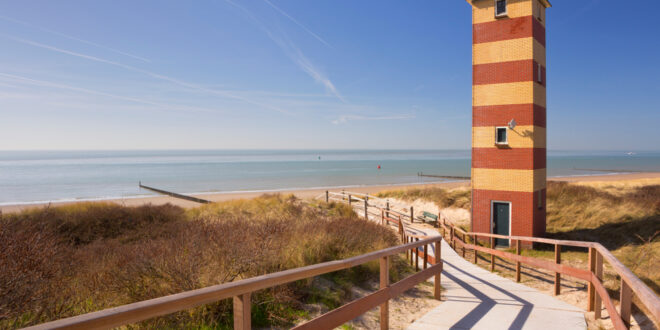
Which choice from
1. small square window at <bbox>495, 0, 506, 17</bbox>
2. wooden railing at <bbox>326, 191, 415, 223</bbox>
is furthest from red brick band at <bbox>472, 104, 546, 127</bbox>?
wooden railing at <bbox>326, 191, 415, 223</bbox>

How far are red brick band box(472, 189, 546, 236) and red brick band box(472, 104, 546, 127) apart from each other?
277 centimetres

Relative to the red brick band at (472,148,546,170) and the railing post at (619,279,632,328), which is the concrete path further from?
the red brick band at (472,148,546,170)

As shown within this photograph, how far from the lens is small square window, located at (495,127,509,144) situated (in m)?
14.6

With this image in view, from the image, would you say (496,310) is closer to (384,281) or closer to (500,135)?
(384,281)

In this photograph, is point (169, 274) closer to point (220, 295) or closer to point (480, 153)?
point (220, 295)

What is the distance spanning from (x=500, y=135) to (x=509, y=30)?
416 centimetres

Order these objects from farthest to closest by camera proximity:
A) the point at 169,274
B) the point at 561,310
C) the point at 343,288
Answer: the point at 343,288
the point at 561,310
the point at 169,274

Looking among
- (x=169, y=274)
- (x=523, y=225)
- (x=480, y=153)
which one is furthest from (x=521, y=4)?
(x=169, y=274)

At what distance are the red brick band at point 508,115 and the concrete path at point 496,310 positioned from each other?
29.0 ft

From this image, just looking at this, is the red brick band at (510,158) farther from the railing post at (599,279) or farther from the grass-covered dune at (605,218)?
the railing post at (599,279)

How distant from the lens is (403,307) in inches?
226

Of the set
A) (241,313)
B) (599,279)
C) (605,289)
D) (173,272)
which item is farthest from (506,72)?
(241,313)

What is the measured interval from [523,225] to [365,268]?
9.87 m

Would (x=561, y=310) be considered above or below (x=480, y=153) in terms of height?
below
